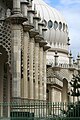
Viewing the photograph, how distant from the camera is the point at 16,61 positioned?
26297mm

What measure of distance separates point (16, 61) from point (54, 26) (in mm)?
41386

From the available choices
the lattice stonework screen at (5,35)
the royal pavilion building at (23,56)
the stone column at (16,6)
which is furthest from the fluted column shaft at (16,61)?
the stone column at (16,6)

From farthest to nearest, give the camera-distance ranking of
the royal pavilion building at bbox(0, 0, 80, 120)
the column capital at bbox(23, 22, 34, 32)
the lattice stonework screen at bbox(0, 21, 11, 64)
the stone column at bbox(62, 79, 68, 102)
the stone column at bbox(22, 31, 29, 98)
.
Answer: the stone column at bbox(62, 79, 68, 102), the stone column at bbox(22, 31, 29, 98), the column capital at bbox(23, 22, 34, 32), the lattice stonework screen at bbox(0, 21, 11, 64), the royal pavilion building at bbox(0, 0, 80, 120)

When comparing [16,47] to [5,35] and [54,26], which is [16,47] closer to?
[5,35]

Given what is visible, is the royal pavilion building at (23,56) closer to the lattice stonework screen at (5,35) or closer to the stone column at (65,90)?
the lattice stonework screen at (5,35)

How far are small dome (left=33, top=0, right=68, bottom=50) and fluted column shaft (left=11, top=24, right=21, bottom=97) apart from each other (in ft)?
128

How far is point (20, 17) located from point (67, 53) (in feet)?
132

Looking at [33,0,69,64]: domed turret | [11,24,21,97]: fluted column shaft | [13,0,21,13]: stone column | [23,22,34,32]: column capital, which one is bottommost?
[11,24,21,97]: fluted column shaft

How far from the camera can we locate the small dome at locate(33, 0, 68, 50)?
6612cm

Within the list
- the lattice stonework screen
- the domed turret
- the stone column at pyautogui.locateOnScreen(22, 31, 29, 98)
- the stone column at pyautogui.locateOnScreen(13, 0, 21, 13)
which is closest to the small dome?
the domed turret

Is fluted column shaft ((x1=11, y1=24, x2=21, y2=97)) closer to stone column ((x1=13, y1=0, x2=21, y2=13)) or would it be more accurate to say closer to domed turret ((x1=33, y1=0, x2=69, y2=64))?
stone column ((x1=13, y1=0, x2=21, y2=13))

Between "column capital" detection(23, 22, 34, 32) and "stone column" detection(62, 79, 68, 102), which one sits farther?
"stone column" detection(62, 79, 68, 102)

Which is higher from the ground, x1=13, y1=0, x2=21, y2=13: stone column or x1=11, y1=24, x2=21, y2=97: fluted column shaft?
x1=13, y1=0, x2=21, y2=13: stone column

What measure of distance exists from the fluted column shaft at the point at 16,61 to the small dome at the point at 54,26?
39.0m
